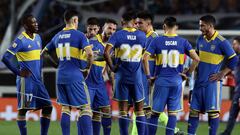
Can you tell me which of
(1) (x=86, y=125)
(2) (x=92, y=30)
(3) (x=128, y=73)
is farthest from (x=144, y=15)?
(1) (x=86, y=125)

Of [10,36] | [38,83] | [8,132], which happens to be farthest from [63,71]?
[10,36]

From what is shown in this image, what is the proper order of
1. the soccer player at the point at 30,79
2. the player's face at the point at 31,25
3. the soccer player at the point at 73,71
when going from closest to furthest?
the soccer player at the point at 73,71, the soccer player at the point at 30,79, the player's face at the point at 31,25

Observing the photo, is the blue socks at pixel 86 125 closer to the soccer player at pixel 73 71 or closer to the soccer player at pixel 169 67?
the soccer player at pixel 73 71

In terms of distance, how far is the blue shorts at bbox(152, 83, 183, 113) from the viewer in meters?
11.5

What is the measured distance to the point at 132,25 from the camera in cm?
1141

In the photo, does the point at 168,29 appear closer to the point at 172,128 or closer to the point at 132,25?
the point at 132,25

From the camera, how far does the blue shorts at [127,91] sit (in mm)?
11477

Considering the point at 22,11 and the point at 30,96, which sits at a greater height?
the point at 22,11

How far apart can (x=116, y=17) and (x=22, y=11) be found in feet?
7.96

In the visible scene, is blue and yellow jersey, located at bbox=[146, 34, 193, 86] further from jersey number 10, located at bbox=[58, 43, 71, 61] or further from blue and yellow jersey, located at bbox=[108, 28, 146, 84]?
jersey number 10, located at bbox=[58, 43, 71, 61]

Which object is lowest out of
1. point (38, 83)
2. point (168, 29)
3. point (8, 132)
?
point (8, 132)

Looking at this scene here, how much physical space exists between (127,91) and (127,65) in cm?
40

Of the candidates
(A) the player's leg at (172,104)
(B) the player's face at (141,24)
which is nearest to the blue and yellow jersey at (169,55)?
(A) the player's leg at (172,104)

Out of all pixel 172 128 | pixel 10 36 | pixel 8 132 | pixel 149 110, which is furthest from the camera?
pixel 10 36
